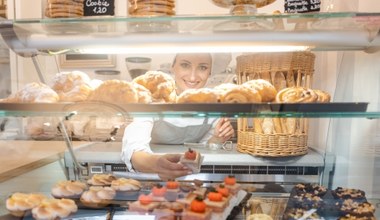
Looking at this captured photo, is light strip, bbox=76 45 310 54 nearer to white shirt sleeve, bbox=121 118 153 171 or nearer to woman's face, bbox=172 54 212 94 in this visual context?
woman's face, bbox=172 54 212 94

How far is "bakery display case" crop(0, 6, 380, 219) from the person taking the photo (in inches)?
39.9

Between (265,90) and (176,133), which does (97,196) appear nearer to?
(176,133)

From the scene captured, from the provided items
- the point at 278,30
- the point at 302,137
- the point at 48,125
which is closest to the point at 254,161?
the point at 302,137

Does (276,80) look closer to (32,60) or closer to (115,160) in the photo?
(115,160)

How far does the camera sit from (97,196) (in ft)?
4.23

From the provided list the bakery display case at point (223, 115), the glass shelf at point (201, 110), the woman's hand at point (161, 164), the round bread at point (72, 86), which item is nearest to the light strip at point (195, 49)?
the bakery display case at point (223, 115)

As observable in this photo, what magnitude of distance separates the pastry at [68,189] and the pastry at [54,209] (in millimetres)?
80

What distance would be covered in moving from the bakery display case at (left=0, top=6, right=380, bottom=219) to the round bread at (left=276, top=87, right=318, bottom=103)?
0.11ft

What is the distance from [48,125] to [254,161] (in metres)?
0.96

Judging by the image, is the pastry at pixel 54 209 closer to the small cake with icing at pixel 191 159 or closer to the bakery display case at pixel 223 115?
the bakery display case at pixel 223 115

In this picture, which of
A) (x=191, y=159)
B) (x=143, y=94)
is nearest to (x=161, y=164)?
(x=191, y=159)

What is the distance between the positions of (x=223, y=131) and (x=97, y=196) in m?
0.60

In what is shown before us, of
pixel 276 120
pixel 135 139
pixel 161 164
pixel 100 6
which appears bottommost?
pixel 161 164

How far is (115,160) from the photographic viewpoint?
142cm
